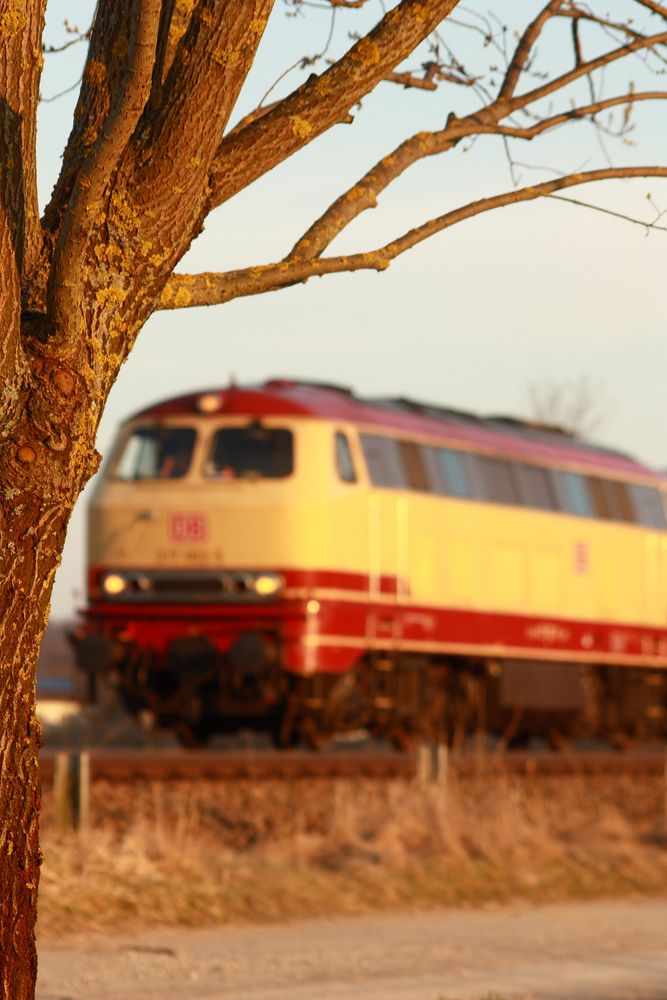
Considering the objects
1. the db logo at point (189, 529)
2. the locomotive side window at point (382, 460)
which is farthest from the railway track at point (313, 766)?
the locomotive side window at point (382, 460)

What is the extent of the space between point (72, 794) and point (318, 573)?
6.57m

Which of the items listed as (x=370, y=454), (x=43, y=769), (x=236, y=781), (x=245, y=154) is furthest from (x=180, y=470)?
(x=245, y=154)

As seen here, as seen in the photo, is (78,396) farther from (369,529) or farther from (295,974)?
(369,529)

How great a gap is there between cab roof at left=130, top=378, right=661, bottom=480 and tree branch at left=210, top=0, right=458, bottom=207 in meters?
14.3


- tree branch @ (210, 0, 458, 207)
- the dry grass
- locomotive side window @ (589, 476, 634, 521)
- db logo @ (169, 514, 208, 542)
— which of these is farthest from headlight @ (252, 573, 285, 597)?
tree branch @ (210, 0, 458, 207)

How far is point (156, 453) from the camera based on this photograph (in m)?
21.5

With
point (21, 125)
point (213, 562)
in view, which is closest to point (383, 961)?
point (21, 125)

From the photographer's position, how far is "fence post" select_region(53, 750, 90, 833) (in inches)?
551

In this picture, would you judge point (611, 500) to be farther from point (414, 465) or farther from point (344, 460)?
point (344, 460)

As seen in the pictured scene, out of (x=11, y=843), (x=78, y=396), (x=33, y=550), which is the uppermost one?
(x=78, y=396)

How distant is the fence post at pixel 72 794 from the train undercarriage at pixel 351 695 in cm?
562

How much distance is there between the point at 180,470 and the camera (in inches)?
838

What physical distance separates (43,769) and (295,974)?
17.9 feet

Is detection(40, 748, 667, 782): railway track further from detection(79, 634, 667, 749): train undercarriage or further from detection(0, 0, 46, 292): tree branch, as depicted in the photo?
detection(0, 0, 46, 292): tree branch
